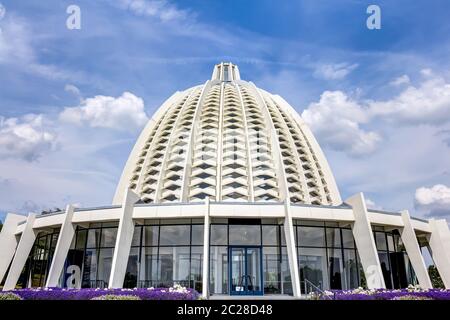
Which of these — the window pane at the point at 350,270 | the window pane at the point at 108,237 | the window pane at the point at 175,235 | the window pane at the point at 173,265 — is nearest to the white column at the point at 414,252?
the window pane at the point at 350,270

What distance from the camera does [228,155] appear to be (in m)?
A: 38.9

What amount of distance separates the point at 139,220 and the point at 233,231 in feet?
18.6

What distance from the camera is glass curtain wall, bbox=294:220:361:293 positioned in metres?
25.4

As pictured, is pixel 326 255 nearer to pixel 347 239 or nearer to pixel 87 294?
pixel 347 239

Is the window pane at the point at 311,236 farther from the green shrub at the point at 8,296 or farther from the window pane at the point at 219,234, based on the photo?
the green shrub at the point at 8,296

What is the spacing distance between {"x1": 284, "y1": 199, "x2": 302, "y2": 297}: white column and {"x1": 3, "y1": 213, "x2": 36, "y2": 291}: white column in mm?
16755

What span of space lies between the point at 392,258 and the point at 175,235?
46.8 ft

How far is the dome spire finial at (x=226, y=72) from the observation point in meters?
58.5
